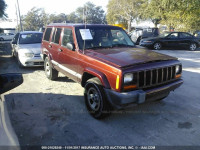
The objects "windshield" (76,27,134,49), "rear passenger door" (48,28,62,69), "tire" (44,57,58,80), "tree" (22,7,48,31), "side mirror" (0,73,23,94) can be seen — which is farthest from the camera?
"tree" (22,7,48,31)

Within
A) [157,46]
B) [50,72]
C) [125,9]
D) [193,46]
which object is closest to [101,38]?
[50,72]

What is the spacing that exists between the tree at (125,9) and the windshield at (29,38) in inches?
1288

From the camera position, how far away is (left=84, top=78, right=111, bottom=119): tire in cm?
319

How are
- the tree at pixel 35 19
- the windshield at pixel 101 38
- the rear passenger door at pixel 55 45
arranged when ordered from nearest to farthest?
the windshield at pixel 101 38
the rear passenger door at pixel 55 45
the tree at pixel 35 19

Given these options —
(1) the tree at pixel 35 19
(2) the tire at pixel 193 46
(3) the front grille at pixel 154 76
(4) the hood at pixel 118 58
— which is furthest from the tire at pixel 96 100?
(1) the tree at pixel 35 19

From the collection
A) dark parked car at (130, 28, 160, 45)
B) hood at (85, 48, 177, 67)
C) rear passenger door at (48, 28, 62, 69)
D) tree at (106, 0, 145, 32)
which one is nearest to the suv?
hood at (85, 48, 177, 67)

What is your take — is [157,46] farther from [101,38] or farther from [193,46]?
[101,38]

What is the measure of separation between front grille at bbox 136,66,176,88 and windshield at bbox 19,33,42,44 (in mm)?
6577

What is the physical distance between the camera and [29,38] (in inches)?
323

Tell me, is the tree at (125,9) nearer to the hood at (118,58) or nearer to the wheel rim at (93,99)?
the hood at (118,58)

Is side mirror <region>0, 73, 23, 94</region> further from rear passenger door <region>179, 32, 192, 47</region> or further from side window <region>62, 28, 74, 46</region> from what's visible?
rear passenger door <region>179, 32, 192, 47</region>

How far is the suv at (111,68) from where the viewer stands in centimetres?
290

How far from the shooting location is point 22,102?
420 cm

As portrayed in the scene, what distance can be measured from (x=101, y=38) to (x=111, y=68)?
1457 millimetres
